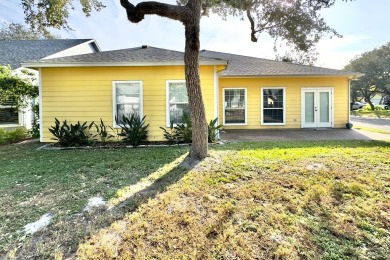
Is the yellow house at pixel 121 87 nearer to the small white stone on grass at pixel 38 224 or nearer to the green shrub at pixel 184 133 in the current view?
the green shrub at pixel 184 133

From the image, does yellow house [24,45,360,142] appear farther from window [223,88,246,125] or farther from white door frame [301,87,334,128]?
white door frame [301,87,334,128]

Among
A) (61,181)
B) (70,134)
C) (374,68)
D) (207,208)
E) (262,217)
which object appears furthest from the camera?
(374,68)

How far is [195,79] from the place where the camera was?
5.70 m

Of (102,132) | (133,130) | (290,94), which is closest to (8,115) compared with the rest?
(102,132)

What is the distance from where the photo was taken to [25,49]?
1569 centimetres

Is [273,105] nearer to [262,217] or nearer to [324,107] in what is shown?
[324,107]

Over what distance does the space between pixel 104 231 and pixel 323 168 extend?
4245mm

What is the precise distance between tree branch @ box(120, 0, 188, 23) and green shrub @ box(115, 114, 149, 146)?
3.57 meters

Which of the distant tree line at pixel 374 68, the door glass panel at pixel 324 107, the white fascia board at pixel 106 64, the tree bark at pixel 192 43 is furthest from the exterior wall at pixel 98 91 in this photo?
the distant tree line at pixel 374 68

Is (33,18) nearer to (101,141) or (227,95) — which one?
(101,141)

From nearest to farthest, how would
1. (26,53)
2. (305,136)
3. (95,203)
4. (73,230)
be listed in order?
(73,230) < (95,203) < (305,136) < (26,53)

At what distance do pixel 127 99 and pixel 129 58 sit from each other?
1.51 metres

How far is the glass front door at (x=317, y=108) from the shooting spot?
12719mm

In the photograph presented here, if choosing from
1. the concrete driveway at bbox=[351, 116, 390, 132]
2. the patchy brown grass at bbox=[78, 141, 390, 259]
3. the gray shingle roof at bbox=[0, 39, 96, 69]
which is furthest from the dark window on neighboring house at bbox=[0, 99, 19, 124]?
the concrete driveway at bbox=[351, 116, 390, 132]
